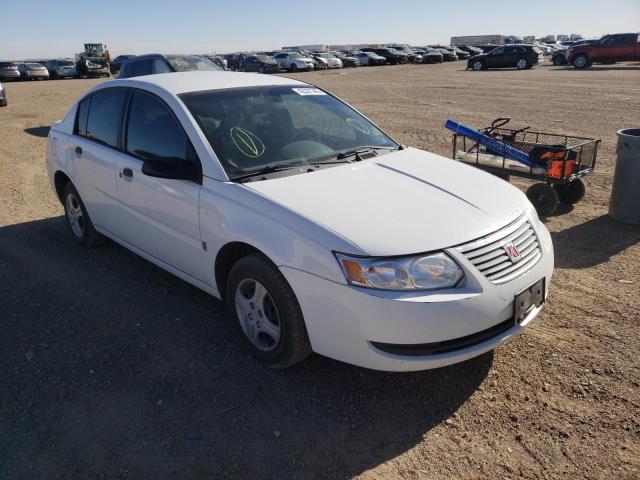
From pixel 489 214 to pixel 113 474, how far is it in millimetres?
2392

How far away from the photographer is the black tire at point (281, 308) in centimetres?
296

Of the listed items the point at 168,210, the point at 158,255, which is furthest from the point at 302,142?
the point at 158,255

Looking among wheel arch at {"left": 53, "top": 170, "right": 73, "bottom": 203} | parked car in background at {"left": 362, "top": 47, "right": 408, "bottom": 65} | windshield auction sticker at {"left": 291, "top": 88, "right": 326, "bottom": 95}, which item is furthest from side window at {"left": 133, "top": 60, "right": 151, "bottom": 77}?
parked car in background at {"left": 362, "top": 47, "right": 408, "bottom": 65}

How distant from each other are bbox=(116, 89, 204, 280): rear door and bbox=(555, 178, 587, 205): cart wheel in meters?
4.67

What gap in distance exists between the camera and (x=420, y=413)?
296 centimetres

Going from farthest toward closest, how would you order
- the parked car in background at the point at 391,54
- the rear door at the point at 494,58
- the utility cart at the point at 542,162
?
the parked car in background at the point at 391,54, the rear door at the point at 494,58, the utility cart at the point at 542,162

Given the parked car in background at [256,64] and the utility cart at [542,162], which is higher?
the parked car in background at [256,64]

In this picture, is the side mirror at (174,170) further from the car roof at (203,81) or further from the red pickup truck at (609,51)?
the red pickup truck at (609,51)

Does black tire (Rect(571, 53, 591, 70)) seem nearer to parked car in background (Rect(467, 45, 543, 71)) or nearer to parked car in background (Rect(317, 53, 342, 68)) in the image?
parked car in background (Rect(467, 45, 543, 71))

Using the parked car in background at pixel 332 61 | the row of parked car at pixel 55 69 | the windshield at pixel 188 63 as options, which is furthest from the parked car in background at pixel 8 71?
the windshield at pixel 188 63

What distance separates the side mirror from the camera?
11.3ft

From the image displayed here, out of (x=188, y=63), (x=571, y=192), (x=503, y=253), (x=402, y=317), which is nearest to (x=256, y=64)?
(x=188, y=63)

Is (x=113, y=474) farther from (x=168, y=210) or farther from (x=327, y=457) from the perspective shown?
(x=168, y=210)

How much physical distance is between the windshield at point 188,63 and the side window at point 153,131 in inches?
287
